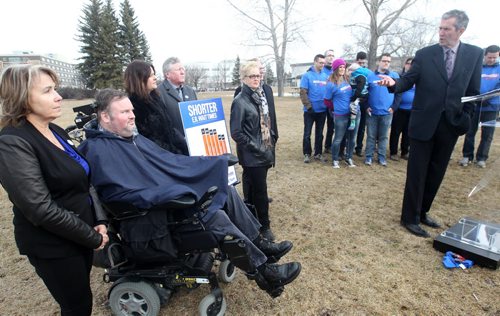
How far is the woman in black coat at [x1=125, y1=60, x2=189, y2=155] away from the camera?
2.67 meters

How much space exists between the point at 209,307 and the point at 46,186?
1313 mm

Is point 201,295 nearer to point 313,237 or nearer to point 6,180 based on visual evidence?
point 313,237

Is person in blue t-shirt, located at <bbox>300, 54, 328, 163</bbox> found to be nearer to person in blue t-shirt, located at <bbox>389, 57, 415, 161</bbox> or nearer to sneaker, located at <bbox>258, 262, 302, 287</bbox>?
person in blue t-shirt, located at <bbox>389, 57, 415, 161</bbox>

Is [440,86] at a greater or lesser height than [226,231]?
greater

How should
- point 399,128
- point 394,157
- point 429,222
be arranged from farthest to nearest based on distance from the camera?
point 394,157 → point 399,128 → point 429,222

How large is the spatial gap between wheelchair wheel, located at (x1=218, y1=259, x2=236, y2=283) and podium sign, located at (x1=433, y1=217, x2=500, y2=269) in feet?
6.65

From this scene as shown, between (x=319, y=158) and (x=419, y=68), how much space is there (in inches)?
127

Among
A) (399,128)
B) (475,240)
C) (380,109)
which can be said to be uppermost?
(380,109)

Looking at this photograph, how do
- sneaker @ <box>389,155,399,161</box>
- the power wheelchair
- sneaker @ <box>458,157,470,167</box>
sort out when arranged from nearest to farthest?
Result: the power wheelchair < sneaker @ <box>458,157,470,167</box> < sneaker @ <box>389,155,399,161</box>

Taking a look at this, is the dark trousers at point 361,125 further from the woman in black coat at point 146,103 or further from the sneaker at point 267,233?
the woman in black coat at point 146,103

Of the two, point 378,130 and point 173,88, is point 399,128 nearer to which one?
point 378,130

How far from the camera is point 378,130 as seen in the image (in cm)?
554

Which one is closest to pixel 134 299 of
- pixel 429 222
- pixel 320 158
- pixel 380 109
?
pixel 429 222

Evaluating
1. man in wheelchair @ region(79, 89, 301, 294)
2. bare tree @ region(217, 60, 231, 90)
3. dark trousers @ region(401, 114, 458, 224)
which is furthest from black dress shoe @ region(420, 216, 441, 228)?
bare tree @ region(217, 60, 231, 90)
